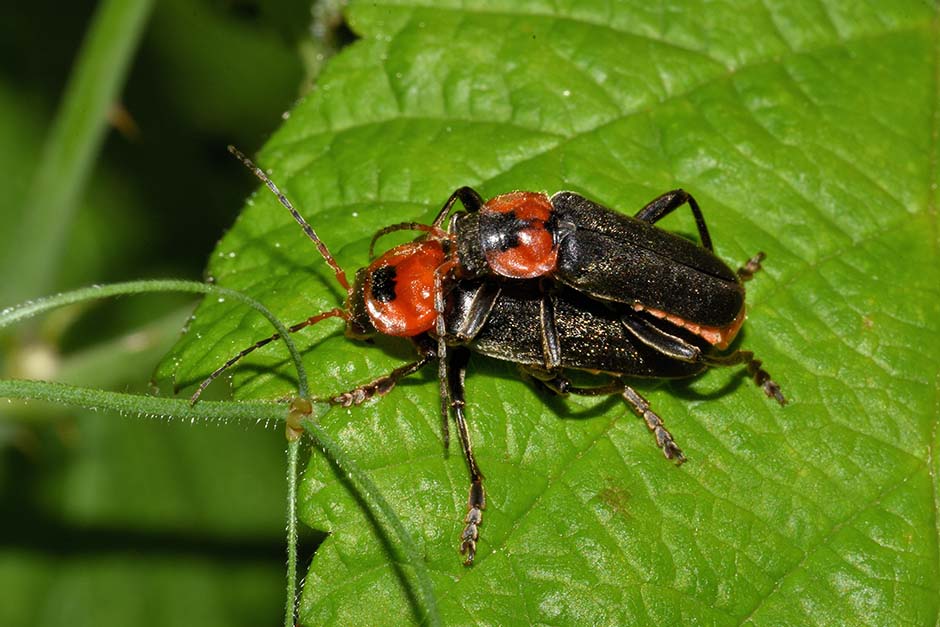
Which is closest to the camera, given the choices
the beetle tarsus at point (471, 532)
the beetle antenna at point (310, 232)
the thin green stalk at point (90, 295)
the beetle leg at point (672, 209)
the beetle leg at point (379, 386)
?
the thin green stalk at point (90, 295)

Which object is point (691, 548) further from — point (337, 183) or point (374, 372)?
point (337, 183)

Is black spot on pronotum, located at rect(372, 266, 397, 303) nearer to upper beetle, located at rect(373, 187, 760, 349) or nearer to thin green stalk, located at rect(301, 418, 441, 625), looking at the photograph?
upper beetle, located at rect(373, 187, 760, 349)

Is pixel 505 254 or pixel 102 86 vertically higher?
pixel 102 86

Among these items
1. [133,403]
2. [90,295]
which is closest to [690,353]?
[133,403]

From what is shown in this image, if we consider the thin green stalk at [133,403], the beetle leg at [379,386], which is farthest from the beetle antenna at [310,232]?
the thin green stalk at [133,403]

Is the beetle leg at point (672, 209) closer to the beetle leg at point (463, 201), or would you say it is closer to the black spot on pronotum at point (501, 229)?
the black spot on pronotum at point (501, 229)

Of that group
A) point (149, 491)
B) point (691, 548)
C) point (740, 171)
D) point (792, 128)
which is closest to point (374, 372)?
point (691, 548)

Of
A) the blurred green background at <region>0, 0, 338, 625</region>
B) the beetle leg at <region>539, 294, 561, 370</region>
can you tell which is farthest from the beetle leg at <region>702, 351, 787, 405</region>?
the blurred green background at <region>0, 0, 338, 625</region>
